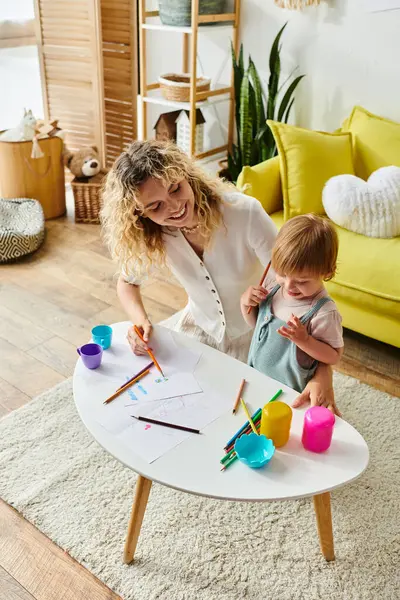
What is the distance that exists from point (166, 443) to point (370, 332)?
128cm

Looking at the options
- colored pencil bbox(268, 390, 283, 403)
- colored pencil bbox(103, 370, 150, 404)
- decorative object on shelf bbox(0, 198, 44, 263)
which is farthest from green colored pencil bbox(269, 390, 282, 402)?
decorative object on shelf bbox(0, 198, 44, 263)

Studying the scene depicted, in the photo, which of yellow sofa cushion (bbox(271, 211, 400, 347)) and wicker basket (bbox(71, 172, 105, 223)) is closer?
yellow sofa cushion (bbox(271, 211, 400, 347))

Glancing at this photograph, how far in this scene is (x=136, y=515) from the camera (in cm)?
137

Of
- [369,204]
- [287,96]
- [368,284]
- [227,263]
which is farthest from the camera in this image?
[287,96]

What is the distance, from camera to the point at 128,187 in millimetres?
1385

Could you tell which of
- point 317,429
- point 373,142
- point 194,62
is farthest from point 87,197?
point 317,429

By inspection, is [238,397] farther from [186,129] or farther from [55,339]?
[186,129]

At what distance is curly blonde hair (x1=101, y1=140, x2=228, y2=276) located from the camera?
138 centimetres

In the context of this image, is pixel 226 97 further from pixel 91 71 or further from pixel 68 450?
pixel 68 450

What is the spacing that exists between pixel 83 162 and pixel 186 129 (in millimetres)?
646

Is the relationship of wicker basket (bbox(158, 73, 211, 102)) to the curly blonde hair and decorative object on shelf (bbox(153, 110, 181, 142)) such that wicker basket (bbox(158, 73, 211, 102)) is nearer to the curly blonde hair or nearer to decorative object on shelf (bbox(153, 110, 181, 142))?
decorative object on shelf (bbox(153, 110, 181, 142))

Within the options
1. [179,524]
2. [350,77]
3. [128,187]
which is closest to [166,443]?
[179,524]

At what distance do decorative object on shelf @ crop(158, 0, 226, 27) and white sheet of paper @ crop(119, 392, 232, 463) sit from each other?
227 centimetres

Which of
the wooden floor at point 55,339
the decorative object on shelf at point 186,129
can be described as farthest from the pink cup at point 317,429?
the decorative object on shelf at point 186,129
